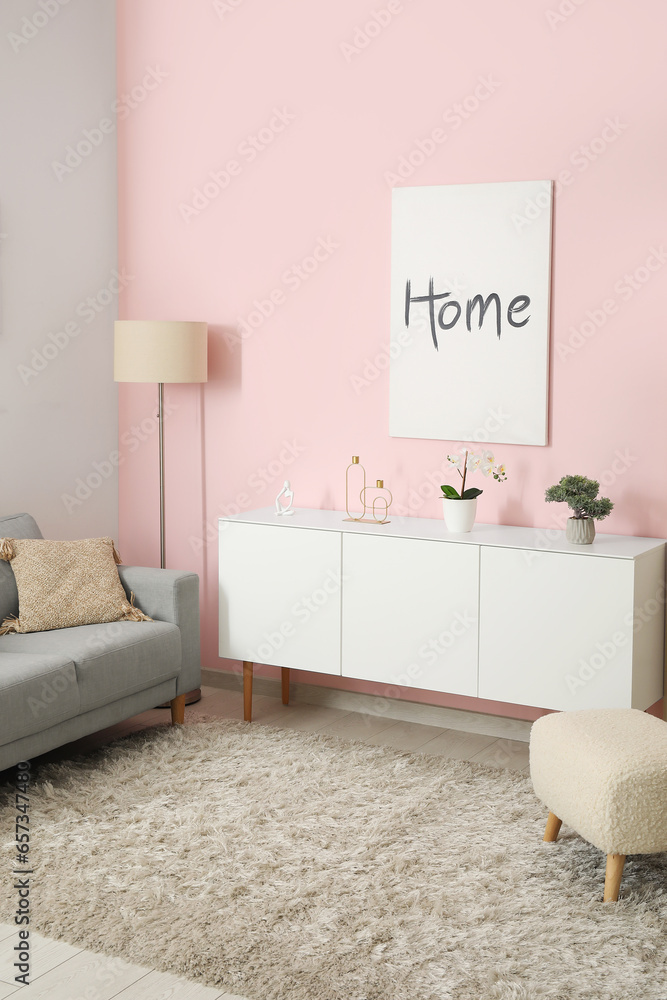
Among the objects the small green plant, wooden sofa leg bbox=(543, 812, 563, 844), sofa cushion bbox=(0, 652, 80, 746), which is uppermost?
the small green plant

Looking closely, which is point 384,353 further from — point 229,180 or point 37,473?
point 37,473

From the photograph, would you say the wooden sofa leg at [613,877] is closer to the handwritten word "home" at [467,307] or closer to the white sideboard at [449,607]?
the white sideboard at [449,607]

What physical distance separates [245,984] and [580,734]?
3.44ft

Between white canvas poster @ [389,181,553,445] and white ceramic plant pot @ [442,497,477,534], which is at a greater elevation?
white canvas poster @ [389,181,553,445]

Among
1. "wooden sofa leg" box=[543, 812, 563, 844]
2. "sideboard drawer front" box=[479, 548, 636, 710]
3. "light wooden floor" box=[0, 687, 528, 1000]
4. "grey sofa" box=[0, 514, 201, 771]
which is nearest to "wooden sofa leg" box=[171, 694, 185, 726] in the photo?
"grey sofa" box=[0, 514, 201, 771]

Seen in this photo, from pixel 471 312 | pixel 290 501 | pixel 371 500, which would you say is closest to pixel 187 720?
pixel 290 501

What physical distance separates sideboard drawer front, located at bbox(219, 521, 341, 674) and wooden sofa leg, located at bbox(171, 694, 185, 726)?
0.27 meters

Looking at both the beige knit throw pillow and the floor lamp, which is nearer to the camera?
the beige knit throw pillow

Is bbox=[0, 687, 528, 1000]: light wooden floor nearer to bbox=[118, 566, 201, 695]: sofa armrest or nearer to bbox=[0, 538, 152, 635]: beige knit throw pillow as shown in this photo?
bbox=[118, 566, 201, 695]: sofa armrest

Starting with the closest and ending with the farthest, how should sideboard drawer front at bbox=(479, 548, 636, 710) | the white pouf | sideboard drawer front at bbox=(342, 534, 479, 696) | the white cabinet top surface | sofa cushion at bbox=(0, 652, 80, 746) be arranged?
1. the white pouf
2. sofa cushion at bbox=(0, 652, 80, 746)
3. sideboard drawer front at bbox=(479, 548, 636, 710)
4. the white cabinet top surface
5. sideboard drawer front at bbox=(342, 534, 479, 696)

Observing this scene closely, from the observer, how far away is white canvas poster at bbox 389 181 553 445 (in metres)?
3.62

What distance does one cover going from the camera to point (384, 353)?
13.0 feet

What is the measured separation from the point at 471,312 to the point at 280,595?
1262mm

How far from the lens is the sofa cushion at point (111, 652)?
11.0 ft
